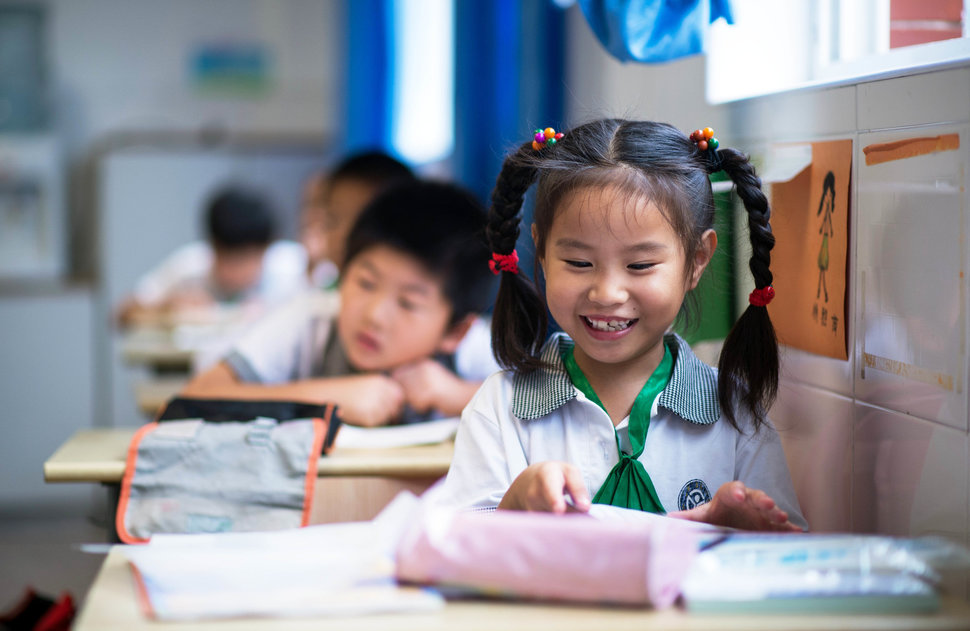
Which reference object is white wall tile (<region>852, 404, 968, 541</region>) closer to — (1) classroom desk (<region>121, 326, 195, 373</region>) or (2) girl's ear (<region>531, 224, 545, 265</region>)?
(2) girl's ear (<region>531, 224, 545, 265</region>)

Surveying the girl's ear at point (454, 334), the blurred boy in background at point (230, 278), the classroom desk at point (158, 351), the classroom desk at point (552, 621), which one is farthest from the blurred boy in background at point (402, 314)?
the blurred boy in background at point (230, 278)

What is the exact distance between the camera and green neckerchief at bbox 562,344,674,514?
38.2 inches

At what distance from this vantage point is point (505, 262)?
3.41ft

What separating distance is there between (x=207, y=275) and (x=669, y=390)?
3.09 meters

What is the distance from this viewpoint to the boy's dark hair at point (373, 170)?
2201 mm

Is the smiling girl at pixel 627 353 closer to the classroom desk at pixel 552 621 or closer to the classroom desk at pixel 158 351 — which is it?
the classroom desk at pixel 552 621

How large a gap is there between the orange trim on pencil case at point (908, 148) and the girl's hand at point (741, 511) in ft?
1.20

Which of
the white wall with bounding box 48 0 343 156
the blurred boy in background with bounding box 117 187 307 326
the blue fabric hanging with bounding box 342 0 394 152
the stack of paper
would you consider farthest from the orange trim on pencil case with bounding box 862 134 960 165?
the white wall with bounding box 48 0 343 156

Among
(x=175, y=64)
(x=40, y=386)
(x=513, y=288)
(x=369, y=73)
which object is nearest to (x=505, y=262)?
(x=513, y=288)

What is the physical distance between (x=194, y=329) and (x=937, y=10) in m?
2.30

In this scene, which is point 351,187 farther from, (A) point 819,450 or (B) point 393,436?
(A) point 819,450

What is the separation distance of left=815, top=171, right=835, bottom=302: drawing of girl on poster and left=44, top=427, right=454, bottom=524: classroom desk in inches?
20.2

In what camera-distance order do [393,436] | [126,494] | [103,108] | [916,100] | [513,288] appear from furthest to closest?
[103,108]
[393,436]
[126,494]
[513,288]
[916,100]

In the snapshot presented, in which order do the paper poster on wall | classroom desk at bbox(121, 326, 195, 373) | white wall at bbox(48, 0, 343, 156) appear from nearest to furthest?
1. the paper poster on wall
2. classroom desk at bbox(121, 326, 195, 373)
3. white wall at bbox(48, 0, 343, 156)
